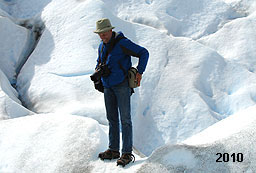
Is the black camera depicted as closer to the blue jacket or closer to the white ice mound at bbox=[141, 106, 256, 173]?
the blue jacket

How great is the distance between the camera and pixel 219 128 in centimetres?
522

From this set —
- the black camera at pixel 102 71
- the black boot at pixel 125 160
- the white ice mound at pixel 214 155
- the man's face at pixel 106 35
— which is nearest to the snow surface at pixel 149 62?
the black camera at pixel 102 71

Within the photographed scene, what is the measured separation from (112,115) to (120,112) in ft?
0.72

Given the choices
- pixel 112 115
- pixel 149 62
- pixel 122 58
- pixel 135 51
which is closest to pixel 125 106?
pixel 112 115

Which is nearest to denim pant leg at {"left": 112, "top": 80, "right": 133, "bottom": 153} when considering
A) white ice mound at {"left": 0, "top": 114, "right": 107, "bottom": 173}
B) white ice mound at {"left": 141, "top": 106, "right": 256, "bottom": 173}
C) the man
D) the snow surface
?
the man

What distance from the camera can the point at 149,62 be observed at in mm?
9633

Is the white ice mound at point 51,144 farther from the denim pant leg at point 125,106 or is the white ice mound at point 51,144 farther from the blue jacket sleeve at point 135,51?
the blue jacket sleeve at point 135,51

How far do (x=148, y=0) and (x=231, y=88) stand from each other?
15.7 feet

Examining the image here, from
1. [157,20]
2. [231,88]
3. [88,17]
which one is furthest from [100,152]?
[157,20]

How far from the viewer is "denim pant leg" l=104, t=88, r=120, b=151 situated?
4.76 meters

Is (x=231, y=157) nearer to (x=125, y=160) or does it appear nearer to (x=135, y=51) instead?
(x=125, y=160)

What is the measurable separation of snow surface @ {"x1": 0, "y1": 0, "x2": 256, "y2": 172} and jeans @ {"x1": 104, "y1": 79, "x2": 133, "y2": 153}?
1716 mm

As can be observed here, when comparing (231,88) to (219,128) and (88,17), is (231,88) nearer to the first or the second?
(219,128)

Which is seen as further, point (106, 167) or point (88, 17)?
point (88, 17)
